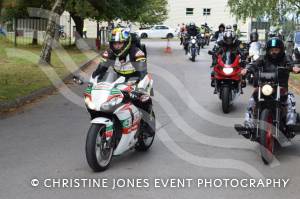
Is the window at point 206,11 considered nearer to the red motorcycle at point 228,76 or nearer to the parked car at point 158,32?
the parked car at point 158,32

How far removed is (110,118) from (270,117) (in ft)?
7.27

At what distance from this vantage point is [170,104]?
1395cm

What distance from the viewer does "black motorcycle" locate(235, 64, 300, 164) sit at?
7980 millimetres

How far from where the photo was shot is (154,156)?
8.54 metres

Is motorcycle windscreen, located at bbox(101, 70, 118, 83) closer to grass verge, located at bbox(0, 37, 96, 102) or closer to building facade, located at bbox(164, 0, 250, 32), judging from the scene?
grass verge, located at bbox(0, 37, 96, 102)

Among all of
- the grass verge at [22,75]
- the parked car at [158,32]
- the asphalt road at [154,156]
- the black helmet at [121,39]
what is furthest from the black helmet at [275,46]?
the parked car at [158,32]

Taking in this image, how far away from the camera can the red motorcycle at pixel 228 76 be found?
1277 cm

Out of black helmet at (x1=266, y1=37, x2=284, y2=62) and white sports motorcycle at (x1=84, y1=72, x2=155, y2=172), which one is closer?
white sports motorcycle at (x1=84, y1=72, x2=155, y2=172)

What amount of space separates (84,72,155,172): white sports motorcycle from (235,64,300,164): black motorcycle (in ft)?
5.18

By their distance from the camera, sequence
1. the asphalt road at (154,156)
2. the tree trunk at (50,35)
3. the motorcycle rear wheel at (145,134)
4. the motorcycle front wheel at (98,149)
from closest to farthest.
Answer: the asphalt road at (154,156) → the motorcycle front wheel at (98,149) → the motorcycle rear wheel at (145,134) → the tree trunk at (50,35)

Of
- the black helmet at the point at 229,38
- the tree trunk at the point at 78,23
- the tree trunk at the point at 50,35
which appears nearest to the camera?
the black helmet at the point at 229,38

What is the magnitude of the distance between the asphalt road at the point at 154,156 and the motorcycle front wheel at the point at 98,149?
12cm

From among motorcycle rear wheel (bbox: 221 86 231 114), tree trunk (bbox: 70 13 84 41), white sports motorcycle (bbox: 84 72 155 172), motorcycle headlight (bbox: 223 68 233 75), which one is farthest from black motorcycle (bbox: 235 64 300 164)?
tree trunk (bbox: 70 13 84 41)

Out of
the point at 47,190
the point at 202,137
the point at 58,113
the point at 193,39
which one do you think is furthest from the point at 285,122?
the point at 193,39
